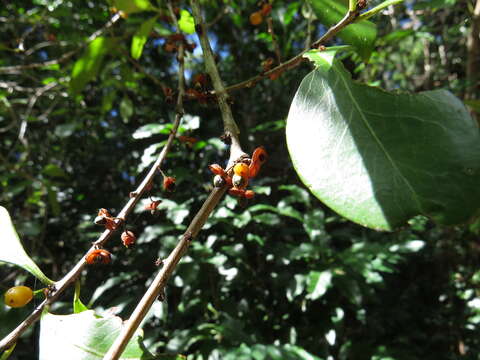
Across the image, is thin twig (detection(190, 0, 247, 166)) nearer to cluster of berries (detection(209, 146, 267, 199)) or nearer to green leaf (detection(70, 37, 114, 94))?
cluster of berries (detection(209, 146, 267, 199))

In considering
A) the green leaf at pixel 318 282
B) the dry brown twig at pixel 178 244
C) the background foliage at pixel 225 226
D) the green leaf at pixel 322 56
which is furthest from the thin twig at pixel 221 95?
the green leaf at pixel 318 282

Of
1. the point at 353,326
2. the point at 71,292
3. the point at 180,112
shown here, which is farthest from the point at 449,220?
the point at 71,292

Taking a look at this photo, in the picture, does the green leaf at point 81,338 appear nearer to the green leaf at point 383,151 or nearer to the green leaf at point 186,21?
the green leaf at point 383,151

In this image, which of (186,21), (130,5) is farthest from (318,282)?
(130,5)

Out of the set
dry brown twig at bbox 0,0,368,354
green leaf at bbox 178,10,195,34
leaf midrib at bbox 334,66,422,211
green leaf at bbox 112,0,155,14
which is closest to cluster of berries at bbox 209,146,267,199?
dry brown twig at bbox 0,0,368,354

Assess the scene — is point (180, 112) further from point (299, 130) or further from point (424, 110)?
point (424, 110)

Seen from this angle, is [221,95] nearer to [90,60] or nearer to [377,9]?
[377,9]
